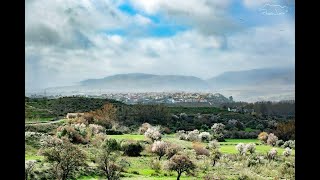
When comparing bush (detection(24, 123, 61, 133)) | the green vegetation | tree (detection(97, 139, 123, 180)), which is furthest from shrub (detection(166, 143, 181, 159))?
bush (detection(24, 123, 61, 133))

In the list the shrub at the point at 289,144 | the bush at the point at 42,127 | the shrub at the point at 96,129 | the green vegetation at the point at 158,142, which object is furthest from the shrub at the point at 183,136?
the bush at the point at 42,127

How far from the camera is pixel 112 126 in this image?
7.56 feet

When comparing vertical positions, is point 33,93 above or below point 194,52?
below

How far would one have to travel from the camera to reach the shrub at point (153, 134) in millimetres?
2301

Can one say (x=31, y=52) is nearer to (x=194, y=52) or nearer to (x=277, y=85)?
(x=194, y=52)

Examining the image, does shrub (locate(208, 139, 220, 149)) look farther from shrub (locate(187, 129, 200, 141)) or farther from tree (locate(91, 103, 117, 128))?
tree (locate(91, 103, 117, 128))

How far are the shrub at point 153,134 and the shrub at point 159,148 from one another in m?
0.03

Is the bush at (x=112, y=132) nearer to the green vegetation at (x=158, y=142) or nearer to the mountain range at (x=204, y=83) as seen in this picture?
the green vegetation at (x=158, y=142)

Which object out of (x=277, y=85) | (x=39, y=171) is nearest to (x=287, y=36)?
(x=277, y=85)

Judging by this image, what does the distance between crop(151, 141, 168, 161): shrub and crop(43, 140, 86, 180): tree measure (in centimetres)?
42

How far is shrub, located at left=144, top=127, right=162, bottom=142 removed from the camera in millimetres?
2301
